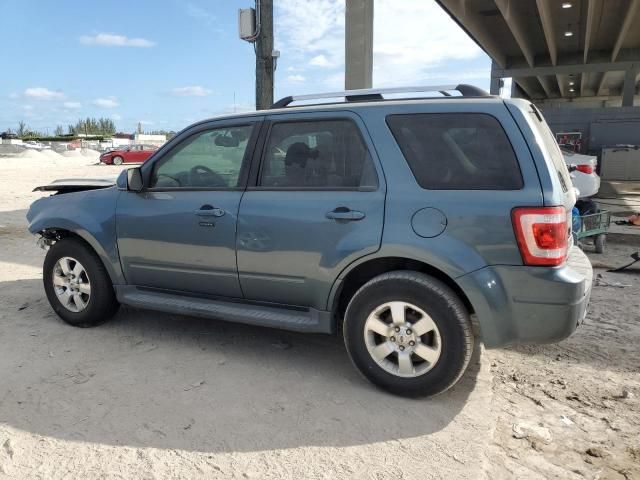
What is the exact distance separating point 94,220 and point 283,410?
2.27 m

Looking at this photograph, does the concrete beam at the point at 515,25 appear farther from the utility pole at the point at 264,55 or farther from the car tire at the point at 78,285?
the car tire at the point at 78,285

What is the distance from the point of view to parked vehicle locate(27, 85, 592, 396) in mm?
2990

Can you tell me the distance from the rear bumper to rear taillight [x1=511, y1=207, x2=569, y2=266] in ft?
0.21

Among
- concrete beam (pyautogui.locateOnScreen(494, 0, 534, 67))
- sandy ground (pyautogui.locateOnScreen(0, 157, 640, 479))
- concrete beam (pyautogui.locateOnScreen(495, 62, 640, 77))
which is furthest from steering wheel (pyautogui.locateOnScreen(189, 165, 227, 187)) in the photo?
concrete beam (pyautogui.locateOnScreen(495, 62, 640, 77))

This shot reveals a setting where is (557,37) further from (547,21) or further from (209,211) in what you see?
(209,211)

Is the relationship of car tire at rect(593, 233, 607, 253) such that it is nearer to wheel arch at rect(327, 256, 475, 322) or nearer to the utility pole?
wheel arch at rect(327, 256, 475, 322)

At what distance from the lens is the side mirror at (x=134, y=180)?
4.09 meters

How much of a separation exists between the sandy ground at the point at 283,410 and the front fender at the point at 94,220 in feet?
2.09

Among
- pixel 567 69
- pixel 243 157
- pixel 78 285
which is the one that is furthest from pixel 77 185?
pixel 567 69

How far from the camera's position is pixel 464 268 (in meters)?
3.03

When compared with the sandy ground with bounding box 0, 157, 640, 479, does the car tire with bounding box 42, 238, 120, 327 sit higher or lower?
higher

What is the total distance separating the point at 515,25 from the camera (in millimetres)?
23469

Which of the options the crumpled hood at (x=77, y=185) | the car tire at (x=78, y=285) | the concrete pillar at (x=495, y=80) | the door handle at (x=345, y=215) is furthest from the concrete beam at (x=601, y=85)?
the car tire at (x=78, y=285)

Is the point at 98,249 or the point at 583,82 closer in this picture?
the point at 98,249
